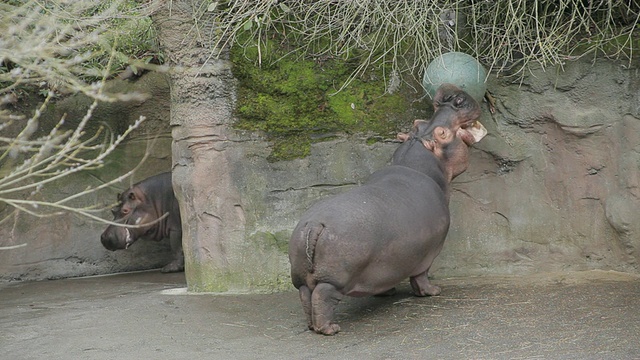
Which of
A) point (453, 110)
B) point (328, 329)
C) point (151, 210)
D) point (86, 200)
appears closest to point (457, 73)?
point (453, 110)

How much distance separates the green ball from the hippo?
0.21ft

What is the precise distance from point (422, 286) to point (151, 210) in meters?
3.77

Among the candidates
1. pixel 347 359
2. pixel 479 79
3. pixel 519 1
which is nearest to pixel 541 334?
pixel 347 359

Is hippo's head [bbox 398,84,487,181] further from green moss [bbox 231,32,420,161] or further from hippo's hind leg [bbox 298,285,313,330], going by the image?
hippo's hind leg [bbox 298,285,313,330]

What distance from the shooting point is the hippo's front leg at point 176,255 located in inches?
345

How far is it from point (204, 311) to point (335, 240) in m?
1.38

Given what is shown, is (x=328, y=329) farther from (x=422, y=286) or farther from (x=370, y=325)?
(x=422, y=286)

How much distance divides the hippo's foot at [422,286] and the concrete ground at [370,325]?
0.09m

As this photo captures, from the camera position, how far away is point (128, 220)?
8922mm

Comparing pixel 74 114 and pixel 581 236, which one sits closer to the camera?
pixel 581 236

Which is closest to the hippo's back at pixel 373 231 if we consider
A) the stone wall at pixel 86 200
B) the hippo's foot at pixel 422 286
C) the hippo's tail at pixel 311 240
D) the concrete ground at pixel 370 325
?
the hippo's tail at pixel 311 240

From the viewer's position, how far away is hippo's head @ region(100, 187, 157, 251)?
8.80m

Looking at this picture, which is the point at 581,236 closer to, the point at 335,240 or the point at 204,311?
the point at 335,240

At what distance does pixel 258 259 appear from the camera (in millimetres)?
6797
